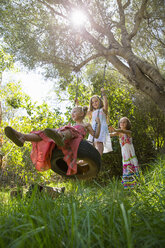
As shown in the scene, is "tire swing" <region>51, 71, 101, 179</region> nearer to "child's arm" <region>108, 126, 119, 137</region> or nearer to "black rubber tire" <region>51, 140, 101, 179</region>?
"black rubber tire" <region>51, 140, 101, 179</region>

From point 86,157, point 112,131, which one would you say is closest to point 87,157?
point 86,157

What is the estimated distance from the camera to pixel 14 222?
1.28 meters

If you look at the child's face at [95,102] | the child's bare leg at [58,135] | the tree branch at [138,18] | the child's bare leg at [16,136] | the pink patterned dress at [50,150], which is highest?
the tree branch at [138,18]

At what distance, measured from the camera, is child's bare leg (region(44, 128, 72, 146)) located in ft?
7.22

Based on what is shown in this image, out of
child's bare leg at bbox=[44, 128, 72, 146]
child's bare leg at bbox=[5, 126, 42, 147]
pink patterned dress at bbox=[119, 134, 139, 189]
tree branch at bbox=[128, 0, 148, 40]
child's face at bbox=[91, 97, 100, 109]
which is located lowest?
pink patterned dress at bbox=[119, 134, 139, 189]

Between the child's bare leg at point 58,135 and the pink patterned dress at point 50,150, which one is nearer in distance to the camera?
the child's bare leg at point 58,135

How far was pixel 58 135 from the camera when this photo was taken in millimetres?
2311

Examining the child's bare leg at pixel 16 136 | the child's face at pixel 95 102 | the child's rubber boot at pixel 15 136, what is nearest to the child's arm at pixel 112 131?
the child's face at pixel 95 102

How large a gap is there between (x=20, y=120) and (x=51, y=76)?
62.4 inches

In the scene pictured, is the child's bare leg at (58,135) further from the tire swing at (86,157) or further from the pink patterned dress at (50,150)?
the tire swing at (86,157)

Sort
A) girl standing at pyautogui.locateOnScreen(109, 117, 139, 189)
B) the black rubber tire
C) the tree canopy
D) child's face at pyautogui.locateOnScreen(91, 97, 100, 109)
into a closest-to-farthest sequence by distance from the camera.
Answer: the black rubber tire
girl standing at pyautogui.locateOnScreen(109, 117, 139, 189)
child's face at pyautogui.locateOnScreen(91, 97, 100, 109)
the tree canopy

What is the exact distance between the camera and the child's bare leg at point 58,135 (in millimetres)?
2200

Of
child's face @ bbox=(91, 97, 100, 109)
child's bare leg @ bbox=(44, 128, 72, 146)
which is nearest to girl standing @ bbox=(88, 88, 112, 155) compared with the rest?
child's face @ bbox=(91, 97, 100, 109)

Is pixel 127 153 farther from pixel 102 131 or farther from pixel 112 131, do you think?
pixel 102 131
